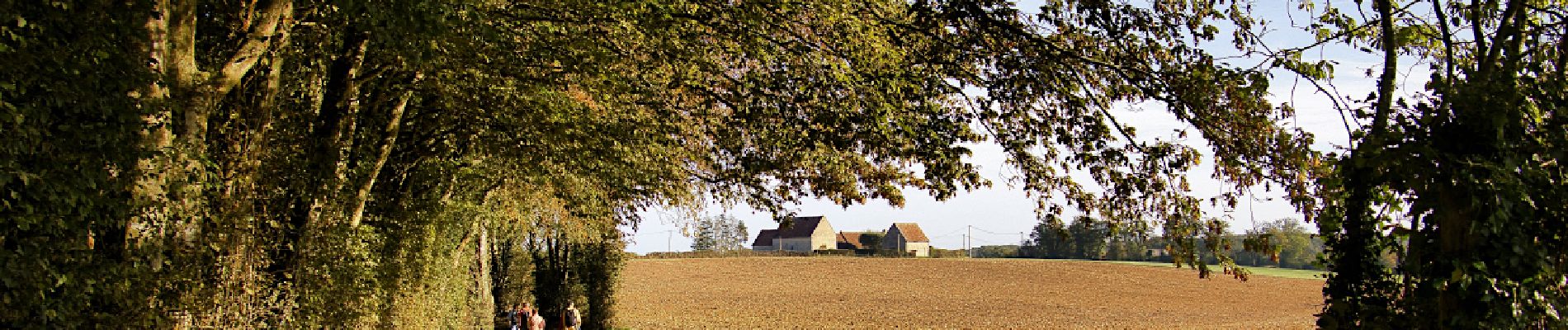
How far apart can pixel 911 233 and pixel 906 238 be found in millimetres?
1747

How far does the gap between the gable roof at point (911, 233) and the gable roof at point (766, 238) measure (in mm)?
17320

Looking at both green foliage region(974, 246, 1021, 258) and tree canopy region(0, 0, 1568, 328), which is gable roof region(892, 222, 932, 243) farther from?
tree canopy region(0, 0, 1568, 328)

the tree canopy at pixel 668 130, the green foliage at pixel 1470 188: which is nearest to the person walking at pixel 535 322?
the tree canopy at pixel 668 130

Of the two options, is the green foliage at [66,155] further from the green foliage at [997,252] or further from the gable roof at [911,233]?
the gable roof at [911,233]

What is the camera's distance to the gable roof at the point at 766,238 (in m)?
147

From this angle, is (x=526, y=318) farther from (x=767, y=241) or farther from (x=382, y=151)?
(x=767, y=241)

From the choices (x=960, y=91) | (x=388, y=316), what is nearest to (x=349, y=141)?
(x=388, y=316)

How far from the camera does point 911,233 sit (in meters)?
134

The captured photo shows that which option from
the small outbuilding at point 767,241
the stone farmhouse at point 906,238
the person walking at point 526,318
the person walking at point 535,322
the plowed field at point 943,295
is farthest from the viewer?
the small outbuilding at point 767,241

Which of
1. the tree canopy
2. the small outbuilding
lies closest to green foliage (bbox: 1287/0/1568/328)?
the tree canopy

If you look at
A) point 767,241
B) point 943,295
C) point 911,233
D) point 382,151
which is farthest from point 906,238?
point 382,151

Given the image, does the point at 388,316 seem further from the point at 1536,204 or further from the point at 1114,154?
the point at 1536,204

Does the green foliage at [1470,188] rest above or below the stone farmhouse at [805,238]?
below

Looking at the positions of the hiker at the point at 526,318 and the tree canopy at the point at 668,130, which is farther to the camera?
the hiker at the point at 526,318
